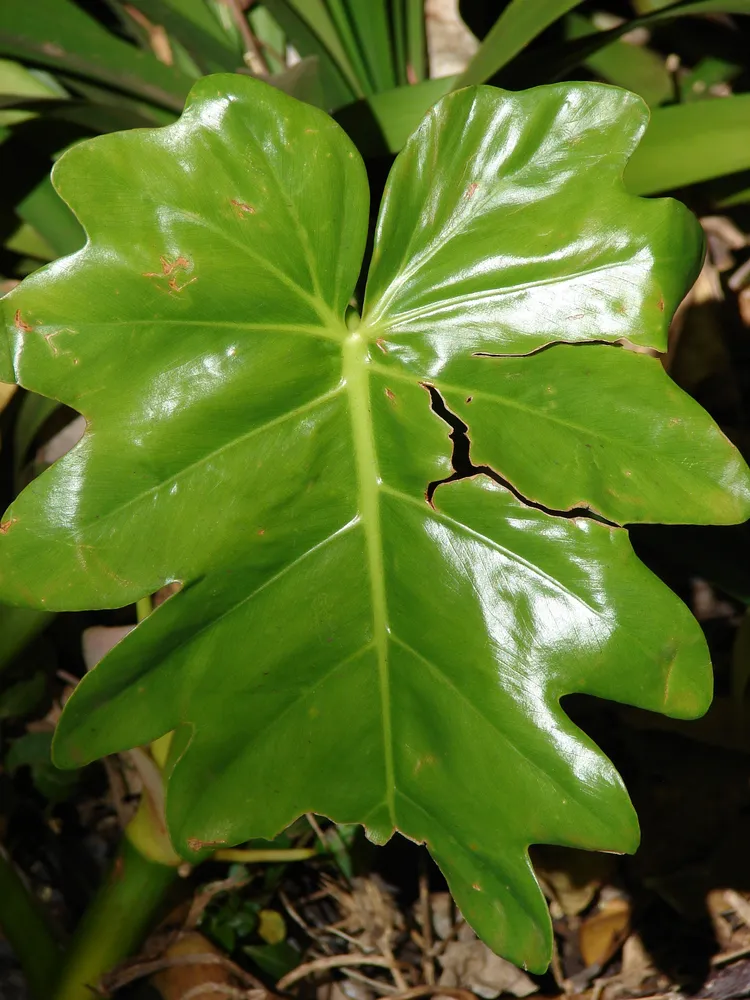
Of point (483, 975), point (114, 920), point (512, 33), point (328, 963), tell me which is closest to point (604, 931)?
point (483, 975)

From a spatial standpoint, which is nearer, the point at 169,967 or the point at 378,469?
the point at 378,469

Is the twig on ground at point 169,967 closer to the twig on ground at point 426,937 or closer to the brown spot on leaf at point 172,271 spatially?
the twig on ground at point 426,937

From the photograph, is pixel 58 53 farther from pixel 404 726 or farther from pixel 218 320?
pixel 404 726

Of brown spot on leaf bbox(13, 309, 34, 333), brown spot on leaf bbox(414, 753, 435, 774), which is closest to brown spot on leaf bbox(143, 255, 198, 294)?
brown spot on leaf bbox(13, 309, 34, 333)

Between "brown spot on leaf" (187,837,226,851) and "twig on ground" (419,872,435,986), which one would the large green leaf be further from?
"twig on ground" (419,872,435,986)

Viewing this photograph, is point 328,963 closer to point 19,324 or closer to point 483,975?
point 483,975
